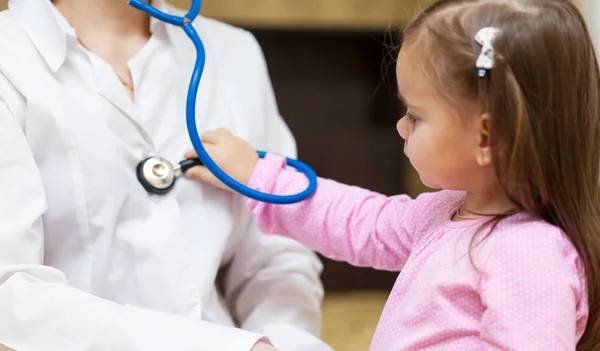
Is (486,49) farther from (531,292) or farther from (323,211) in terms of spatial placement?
(323,211)

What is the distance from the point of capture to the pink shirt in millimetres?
878

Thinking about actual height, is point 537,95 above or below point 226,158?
above

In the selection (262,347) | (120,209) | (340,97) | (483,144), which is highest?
(483,144)

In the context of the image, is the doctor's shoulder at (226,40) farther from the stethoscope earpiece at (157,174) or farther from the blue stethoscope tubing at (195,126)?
the stethoscope earpiece at (157,174)

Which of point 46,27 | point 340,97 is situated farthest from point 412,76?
point 340,97

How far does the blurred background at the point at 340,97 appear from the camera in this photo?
8.26ft

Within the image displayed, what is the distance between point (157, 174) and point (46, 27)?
252 millimetres

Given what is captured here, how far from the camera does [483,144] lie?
947mm

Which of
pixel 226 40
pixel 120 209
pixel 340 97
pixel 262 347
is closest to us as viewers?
pixel 262 347

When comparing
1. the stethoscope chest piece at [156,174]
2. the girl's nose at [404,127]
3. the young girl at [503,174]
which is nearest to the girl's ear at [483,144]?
the young girl at [503,174]

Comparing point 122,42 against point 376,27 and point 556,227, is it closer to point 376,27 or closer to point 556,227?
point 556,227

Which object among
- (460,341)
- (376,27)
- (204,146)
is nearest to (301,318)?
(204,146)

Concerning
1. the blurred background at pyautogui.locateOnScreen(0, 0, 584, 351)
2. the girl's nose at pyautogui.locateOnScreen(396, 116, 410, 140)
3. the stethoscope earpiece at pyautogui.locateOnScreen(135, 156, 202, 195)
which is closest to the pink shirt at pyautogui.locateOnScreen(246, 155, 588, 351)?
the girl's nose at pyautogui.locateOnScreen(396, 116, 410, 140)

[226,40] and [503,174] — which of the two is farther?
[226,40]
